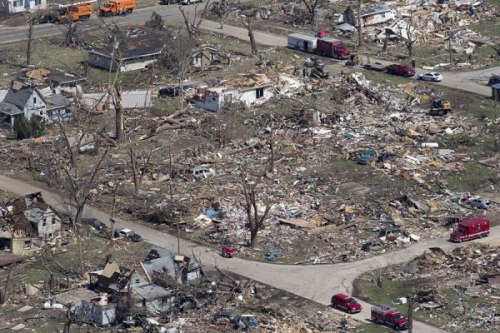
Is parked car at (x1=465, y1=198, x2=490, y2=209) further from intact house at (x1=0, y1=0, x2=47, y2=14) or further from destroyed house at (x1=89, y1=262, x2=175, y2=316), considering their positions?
intact house at (x1=0, y1=0, x2=47, y2=14)

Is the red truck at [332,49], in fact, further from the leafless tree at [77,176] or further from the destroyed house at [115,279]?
the destroyed house at [115,279]

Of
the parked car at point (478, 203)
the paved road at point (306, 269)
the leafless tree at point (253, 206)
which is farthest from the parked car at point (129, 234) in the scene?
the parked car at point (478, 203)

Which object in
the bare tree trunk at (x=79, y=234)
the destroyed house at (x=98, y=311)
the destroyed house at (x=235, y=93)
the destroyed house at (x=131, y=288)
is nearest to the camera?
the destroyed house at (x=98, y=311)

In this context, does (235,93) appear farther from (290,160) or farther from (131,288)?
(131,288)

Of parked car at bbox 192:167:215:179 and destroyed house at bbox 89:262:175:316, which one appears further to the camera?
parked car at bbox 192:167:215:179

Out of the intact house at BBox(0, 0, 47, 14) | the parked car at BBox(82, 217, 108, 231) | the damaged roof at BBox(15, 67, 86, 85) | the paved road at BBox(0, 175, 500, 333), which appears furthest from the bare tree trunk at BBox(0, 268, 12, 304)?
the intact house at BBox(0, 0, 47, 14)
